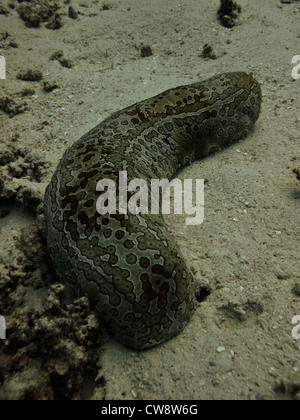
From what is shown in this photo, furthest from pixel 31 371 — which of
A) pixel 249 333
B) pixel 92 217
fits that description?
pixel 249 333

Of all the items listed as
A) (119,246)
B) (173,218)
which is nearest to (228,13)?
(173,218)

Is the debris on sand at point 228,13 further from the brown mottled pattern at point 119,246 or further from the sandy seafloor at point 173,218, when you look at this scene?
the brown mottled pattern at point 119,246

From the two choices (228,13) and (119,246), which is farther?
(228,13)

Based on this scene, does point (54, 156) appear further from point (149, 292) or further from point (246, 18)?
point (246, 18)

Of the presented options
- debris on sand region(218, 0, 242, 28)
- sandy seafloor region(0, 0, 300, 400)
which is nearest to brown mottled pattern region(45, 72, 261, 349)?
sandy seafloor region(0, 0, 300, 400)

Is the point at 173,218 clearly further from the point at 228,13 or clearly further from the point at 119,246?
the point at 228,13

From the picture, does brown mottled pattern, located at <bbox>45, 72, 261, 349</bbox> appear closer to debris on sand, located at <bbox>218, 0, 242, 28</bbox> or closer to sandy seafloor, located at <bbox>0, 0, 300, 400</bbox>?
sandy seafloor, located at <bbox>0, 0, 300, 400</bbox>

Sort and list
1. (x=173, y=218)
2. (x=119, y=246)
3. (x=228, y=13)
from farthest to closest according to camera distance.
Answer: (x=228, y=13)
(x=173, y=218)
(x=119, y=246)

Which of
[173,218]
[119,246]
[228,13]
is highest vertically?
[228,13]
